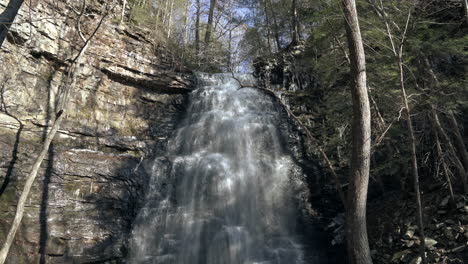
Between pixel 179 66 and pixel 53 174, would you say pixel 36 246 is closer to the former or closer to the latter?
pixel 53 174

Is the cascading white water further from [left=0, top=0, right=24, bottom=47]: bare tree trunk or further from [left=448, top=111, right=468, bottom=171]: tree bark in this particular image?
[left=0, top=0, right=24, bottom=47]: bare tree trunk

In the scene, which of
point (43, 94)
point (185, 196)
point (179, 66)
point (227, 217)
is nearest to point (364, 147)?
point (227, 217)

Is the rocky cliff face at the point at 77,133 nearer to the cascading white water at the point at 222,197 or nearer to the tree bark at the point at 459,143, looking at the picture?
the cascading white water at the point at 222,197

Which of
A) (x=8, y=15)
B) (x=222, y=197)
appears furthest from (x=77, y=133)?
(x=222, y=197)

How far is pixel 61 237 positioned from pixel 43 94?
4.30 m

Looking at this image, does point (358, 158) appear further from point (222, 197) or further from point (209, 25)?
point (209, 25)

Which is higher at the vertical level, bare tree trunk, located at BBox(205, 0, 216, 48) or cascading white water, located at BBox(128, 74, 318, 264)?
bare tree trunk, located at BBox(205, 0, 216, 48)

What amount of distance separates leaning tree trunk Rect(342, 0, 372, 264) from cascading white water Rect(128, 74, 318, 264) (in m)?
3.40

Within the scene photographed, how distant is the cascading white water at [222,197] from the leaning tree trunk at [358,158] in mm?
3400

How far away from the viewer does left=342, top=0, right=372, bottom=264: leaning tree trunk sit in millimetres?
4762

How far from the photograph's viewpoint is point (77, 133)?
9516 mm

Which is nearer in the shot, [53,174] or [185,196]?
[53,174]

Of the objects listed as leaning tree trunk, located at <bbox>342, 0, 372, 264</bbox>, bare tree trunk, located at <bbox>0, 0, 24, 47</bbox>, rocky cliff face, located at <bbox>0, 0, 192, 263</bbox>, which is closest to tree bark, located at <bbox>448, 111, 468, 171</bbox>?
leaning tree trunk, located at <bbox>342, 0, 372, 264</bbox>

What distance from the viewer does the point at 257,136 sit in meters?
11.2
